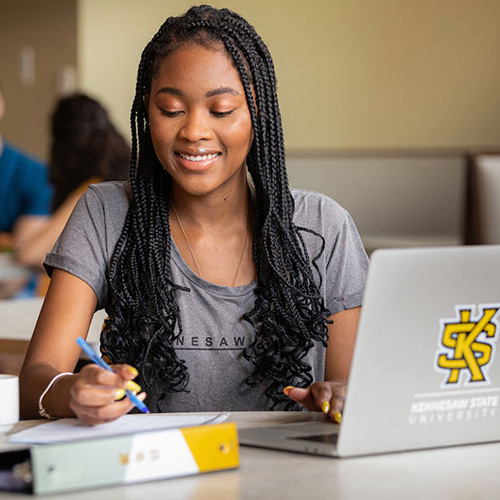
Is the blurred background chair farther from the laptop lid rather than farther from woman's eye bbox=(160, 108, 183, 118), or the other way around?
the laptop lid

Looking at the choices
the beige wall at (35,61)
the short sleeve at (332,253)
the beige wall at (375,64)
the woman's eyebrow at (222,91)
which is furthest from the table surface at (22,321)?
the beige wall at (35,61)

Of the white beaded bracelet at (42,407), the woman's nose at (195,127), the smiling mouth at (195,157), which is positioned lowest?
the white beaded bracelet at (42,407)

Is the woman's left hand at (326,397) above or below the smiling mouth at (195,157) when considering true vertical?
below

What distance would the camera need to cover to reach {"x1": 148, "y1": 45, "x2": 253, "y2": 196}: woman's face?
143 centimetres

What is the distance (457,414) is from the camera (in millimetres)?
1053

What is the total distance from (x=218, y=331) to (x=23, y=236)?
2.34m

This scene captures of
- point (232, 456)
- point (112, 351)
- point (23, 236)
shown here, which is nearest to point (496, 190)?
point (112, 351)

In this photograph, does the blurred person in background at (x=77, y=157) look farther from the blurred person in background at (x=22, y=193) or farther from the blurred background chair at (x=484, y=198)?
the blurred background chair at (x=484, y=198)

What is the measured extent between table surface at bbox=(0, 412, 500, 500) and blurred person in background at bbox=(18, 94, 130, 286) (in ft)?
7.64

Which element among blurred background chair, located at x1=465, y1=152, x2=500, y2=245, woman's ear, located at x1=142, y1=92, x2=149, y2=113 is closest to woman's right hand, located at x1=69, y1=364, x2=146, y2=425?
woman's ear, located at x1=142, y1=92, x2=149, y2=113

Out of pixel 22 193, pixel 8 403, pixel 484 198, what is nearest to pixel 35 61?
pixel 22 193

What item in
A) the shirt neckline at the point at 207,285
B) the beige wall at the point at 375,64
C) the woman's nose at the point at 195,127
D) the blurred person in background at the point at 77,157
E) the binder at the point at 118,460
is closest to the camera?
the binder at the point at 118,460

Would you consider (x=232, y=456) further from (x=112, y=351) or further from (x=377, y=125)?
(x=377, y=125)

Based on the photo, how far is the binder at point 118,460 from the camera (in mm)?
873
